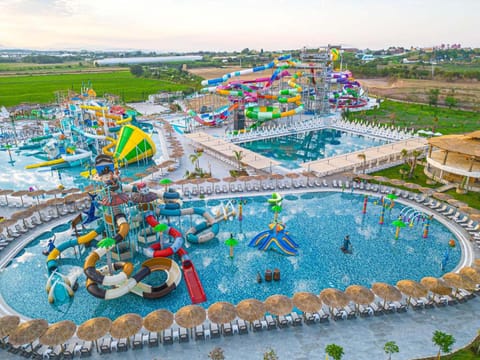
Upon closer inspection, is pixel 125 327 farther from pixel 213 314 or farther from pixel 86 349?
pixel 213 314

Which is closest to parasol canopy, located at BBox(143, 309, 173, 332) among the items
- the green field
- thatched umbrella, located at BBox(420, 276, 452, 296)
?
thatched umbrella, located at BBox(420, 276, 452, 296)

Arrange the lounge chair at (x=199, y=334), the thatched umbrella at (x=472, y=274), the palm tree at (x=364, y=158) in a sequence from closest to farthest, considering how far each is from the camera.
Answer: the lounge chair at (x=199, y=334) < the thatched umbrella at (x=472, y=274) < the palm tree at (x=364, y=158)

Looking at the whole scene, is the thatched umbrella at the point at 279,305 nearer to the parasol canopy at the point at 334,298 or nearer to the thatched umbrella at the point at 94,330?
the parasol canopy at the point at 334,298

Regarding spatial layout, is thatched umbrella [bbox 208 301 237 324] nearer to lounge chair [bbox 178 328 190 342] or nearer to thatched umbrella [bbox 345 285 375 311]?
lounge chair [bbox 178 328 190 342]

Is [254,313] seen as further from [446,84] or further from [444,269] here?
[446,84]

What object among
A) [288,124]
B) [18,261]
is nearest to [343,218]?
[18,261]

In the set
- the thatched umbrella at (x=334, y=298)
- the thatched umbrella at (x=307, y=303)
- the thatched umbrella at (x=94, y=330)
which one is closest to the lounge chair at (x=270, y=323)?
the thatched umbrella at (x=307, y=303)
